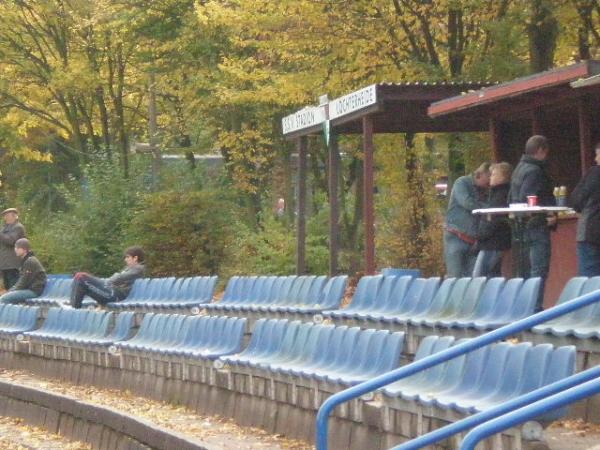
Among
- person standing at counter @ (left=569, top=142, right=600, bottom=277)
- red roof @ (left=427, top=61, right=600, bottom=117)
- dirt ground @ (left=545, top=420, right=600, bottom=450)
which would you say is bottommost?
dirt ground @ (left=545, top=420, right=600, bottom=450)

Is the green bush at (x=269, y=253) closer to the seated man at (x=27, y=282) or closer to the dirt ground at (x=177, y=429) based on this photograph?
the seated man at (x=27, y=282)

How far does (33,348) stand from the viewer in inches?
745

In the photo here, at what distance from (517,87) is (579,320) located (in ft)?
18.5

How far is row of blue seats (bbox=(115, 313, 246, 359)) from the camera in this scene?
1340 cm

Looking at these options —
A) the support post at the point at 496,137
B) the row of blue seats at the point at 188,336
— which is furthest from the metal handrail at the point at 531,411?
the support post at the point at 496,137

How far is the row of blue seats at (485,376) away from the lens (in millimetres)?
7445

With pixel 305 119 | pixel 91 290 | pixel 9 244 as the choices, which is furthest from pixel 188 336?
pixel 9 244


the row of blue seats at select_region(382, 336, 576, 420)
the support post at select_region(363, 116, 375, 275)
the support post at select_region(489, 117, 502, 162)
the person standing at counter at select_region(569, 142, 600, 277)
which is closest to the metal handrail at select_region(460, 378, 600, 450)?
the row of blue seats at select_region(382, 336, 576, 420)

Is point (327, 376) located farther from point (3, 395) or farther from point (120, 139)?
point (120, 139)

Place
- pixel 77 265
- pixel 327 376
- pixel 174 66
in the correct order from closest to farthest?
pixel 327 376 < pixel 77 265 < pixel 174 66

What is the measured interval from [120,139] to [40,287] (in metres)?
18.8

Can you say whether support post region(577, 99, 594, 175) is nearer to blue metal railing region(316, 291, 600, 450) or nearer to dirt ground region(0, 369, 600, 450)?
dirt ground region(0, 369, 600, 450)

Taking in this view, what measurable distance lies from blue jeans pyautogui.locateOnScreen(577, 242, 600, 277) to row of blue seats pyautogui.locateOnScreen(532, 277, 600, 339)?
7.10 feet

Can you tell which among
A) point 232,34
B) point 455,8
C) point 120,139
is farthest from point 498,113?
point 120,139
